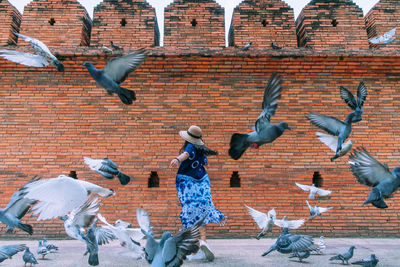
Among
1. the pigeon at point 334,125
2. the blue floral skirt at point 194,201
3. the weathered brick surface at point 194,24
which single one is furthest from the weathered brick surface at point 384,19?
the blue floral skirt at point 194,201

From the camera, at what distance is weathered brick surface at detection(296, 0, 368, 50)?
21.7 ft

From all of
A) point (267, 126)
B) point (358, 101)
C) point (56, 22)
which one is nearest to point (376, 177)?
point (358, 101)

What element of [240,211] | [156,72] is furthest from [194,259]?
[156,72]

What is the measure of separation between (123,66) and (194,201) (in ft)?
5.72

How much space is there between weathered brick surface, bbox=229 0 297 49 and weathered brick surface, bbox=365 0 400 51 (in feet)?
5.64

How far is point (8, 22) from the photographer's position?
658 cm

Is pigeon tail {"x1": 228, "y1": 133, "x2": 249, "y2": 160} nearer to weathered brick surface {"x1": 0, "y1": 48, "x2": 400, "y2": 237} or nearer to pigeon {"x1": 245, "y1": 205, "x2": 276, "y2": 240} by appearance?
pigeon {"x1": 245, "y1": 205, "x2": 276, "y2": 240}

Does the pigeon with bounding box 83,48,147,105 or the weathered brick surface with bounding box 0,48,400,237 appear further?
the weathered brick surface with bounding box 0,48,400,237

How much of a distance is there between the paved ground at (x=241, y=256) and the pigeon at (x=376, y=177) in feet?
2.84

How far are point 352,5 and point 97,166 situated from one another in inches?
257

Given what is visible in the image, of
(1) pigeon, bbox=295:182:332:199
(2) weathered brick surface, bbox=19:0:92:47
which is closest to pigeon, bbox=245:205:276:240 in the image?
(1) pigeon, bbox=295:182:332:199

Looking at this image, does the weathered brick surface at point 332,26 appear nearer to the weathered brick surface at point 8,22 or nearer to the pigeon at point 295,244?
the pigeon at point 295,244

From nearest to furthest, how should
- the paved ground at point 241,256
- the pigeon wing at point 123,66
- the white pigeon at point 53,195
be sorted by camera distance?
the white pigeon at point 53,195 < the paved ground at point 241,256 < the pigeon wing at point 123,66

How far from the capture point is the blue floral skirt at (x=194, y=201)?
3.54m
